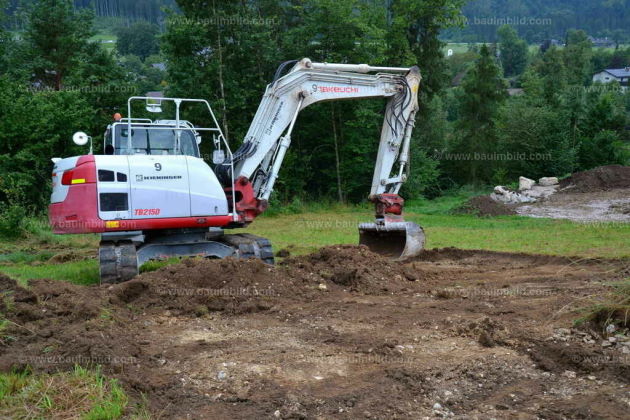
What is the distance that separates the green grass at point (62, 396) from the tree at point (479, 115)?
89.0ft

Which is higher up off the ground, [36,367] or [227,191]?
[227,191]

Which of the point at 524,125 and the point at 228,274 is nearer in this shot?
the point at 228,274

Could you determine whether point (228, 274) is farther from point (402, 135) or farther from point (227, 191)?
point (402, 135)

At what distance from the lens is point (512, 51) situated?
89.4 m

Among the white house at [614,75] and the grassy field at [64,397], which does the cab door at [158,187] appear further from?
the white house at [614,75]

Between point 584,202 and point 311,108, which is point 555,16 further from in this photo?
point 584,202

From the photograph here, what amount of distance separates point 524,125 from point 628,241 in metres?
16.8

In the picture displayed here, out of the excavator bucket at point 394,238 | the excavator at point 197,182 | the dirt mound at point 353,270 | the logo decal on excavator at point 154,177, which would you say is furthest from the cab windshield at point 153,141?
the excavator bucket at point 394,238

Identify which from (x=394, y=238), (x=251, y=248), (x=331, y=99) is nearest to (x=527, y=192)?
(x=394, y=238)

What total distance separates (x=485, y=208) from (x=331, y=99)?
36.5ft

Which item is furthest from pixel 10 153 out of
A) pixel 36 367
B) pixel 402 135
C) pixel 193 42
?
pixel 36 367

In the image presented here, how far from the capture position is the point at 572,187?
23.6 metres

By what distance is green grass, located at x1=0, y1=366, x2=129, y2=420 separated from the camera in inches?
183

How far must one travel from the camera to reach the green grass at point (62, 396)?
4.66 metres
